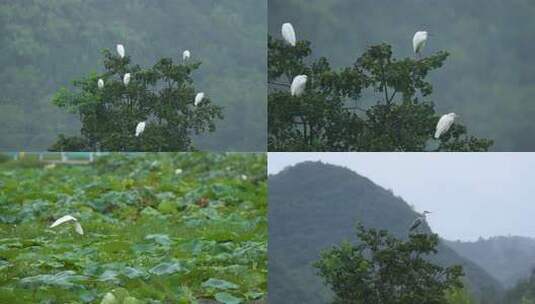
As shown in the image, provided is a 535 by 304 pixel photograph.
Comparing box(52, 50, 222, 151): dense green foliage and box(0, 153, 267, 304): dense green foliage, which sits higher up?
box(52, 50, 222, 151): dense green foliage

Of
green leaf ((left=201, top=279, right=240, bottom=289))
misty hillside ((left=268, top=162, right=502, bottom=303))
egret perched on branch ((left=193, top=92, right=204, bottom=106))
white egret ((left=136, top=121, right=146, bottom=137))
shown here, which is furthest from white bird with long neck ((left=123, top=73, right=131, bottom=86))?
green leaf ((left=201, top=279, right=240, bottom=289))

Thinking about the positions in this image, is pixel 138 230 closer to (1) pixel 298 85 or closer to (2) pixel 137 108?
(2) pixel 137 108

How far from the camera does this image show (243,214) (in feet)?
18.2

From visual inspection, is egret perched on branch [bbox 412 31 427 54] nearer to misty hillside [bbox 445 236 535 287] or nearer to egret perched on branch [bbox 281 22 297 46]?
egret perched on branch [bbox 281 22 297 46]

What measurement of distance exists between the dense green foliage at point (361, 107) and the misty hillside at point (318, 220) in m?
0.17

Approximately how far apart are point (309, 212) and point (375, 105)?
2.09ft

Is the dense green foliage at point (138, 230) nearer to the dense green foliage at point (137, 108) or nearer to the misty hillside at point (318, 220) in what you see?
the misty hillside at point (318, 220)

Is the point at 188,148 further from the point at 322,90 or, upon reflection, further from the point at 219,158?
the point at 219,158

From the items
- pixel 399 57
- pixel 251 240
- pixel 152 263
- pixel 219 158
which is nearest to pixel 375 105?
pixel 399 57

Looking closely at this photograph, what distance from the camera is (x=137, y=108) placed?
4.98 meters

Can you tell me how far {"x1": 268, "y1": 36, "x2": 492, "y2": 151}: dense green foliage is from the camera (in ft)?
15.8

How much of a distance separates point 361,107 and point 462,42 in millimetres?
603

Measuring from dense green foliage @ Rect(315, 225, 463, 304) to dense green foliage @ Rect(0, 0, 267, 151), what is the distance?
2.36ft

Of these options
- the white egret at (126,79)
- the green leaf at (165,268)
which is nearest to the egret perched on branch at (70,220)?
the green leaf at (165,268)
